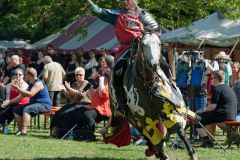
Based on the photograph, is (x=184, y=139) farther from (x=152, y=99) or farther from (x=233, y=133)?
(x=233, y=133)

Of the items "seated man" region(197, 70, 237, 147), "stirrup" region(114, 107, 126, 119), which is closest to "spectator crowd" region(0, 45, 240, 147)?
"seated man" region(197, 70, 237, 147)

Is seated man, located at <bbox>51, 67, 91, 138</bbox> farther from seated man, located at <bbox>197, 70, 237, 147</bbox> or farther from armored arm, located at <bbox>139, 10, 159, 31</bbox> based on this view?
armored arm, located at <bbox>139, 10, 159, 31</bbox>

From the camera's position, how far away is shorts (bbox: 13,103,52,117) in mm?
14047

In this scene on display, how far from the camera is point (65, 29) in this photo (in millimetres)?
29094

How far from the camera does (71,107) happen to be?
13594 millimetres

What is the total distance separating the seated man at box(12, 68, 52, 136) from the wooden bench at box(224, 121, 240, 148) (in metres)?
3.76

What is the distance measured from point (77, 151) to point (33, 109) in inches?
125

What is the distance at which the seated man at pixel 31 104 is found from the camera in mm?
13995

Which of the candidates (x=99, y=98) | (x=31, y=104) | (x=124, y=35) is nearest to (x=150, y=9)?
(x=31, y=104)

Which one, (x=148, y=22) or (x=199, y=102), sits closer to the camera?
(x=148, y=22)

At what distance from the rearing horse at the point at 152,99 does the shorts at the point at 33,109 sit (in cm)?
494

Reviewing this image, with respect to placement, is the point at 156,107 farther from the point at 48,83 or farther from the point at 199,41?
the point at 199,41

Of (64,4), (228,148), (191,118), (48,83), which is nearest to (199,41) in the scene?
(64,4)

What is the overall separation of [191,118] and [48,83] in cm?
819
